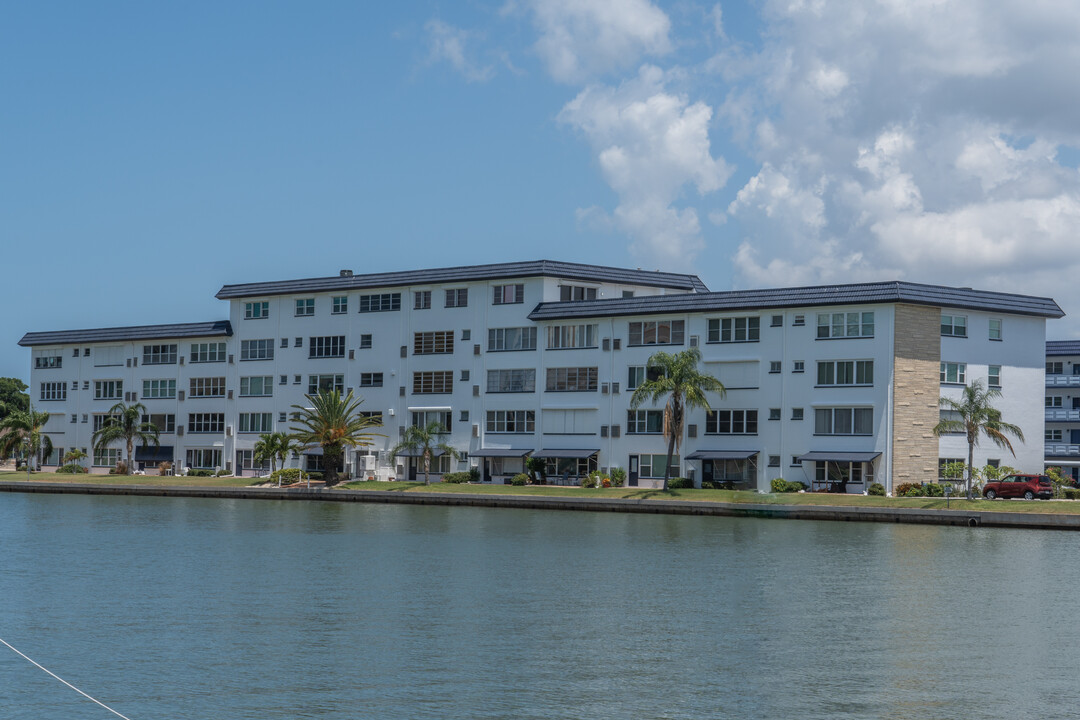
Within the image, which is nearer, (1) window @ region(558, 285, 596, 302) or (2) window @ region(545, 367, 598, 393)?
(2) window @ region(545, 367, 598, 393)

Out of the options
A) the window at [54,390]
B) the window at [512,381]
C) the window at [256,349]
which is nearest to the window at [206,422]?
the window at [256,349]

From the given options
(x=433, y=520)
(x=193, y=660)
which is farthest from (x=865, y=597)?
(x=433, y=520)

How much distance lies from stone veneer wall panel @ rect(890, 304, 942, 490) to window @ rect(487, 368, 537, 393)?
2829cm

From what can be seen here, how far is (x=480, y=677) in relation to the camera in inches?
1057

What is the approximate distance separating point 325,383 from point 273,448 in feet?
25.7

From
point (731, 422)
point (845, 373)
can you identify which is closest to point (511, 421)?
point (731, 422)

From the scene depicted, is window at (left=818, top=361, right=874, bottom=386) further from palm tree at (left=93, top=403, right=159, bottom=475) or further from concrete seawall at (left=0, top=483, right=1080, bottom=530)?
palm tree at (left=93, top=403, right=159, bottom=475)

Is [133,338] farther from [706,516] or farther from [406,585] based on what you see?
[406,585]

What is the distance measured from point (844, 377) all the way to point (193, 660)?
62812 mm

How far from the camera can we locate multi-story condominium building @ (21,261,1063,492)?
8331 centimetres

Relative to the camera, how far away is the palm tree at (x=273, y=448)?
102438mm

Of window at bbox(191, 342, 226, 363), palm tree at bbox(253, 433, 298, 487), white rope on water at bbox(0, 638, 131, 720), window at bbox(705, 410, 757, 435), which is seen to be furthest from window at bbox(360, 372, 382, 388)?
white rope on water at bbox(0, 638, 131, 720)

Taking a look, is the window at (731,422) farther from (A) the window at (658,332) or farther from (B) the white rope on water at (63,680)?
(B) the white rope on water at (63,680)

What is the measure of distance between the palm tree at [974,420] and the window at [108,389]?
7750 centimetres
